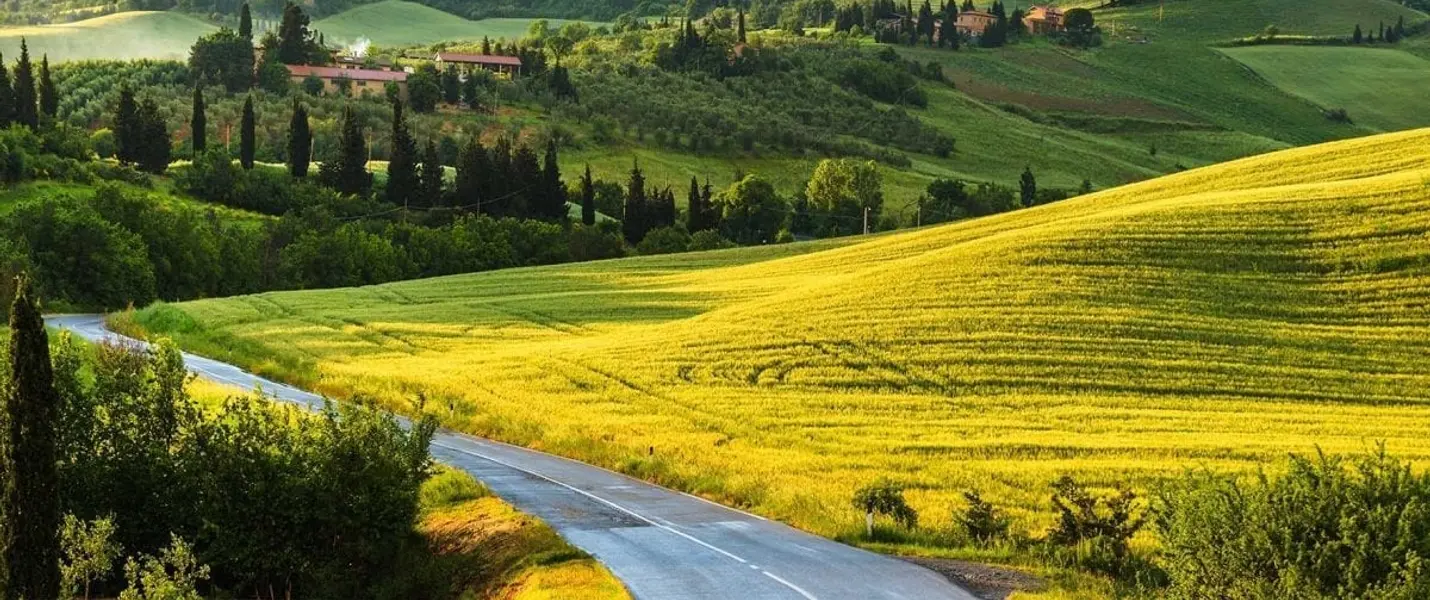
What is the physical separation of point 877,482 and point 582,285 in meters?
55.3

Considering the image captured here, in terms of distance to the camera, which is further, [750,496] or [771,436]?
[771,436]

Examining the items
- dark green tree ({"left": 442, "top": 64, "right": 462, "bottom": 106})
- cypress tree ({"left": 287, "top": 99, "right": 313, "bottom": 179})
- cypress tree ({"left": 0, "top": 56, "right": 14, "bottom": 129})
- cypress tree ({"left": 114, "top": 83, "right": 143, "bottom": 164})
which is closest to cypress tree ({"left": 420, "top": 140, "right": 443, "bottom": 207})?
cypress tree ({"left": 287, "top": 99, "right": 313, "bottom": 179})

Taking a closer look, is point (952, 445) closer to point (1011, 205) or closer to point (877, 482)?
point (877, 482)

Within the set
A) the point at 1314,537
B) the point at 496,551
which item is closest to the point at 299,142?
the point at 496,551

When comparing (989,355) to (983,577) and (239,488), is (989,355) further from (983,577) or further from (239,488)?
(239,488)

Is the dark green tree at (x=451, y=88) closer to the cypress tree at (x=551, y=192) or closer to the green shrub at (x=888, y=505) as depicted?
the cypress tree at (x=551, y=192)

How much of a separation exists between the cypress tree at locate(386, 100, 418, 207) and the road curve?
3347 inches

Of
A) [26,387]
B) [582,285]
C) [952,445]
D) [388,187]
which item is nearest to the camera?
[26,387]

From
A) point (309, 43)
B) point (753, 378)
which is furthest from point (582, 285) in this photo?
point (309, 43)

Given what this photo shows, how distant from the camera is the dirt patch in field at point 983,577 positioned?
28.1 metres

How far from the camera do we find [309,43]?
197375 mm

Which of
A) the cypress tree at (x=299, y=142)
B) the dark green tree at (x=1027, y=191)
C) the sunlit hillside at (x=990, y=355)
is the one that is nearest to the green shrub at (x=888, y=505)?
the sunlit hillside at (x=990, y=355)

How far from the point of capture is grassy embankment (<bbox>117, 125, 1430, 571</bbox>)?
133 feet

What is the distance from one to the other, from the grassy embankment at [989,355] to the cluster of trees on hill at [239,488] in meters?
7.73
